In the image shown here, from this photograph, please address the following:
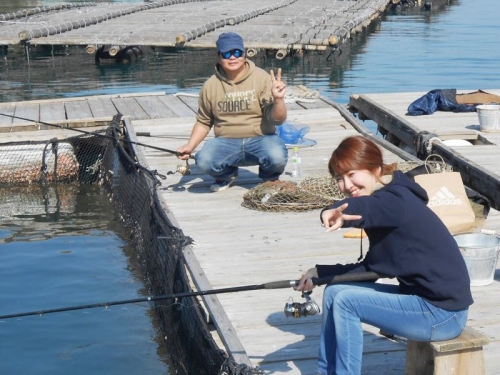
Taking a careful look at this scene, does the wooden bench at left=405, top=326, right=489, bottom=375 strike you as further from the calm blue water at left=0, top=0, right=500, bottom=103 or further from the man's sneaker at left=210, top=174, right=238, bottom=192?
the calm blue water at left=0, top=0, right=500, bottom=103

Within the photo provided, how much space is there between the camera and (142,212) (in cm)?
800

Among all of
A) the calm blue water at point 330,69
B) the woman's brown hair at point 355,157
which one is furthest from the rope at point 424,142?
the calm blue water at point 330,69

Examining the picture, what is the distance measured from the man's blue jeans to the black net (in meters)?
0.48

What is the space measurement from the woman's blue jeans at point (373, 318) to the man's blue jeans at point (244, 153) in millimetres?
3681

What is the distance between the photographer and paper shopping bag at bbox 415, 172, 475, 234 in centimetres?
579

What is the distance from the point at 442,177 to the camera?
596cm

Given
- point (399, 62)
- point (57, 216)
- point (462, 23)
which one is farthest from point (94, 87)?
point (462, 23)

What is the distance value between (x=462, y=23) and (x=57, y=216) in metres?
27.2

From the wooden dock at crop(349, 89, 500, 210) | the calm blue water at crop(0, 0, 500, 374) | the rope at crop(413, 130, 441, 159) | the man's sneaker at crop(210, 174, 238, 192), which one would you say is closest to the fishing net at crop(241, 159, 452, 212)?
the man's sneaker at crop(210, 174, 238, 192)

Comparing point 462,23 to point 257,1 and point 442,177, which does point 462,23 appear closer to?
point 257,1

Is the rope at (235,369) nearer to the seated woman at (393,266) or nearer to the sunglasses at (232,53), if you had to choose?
the seated woman at (393,266)

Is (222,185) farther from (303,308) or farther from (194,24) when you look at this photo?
(194,24)

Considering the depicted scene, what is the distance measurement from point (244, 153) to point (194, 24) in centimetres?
1892

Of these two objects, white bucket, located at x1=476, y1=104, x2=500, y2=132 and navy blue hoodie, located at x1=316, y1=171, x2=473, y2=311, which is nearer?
navy blue hoodie, located at x1=316, y1=171, x2=473, y2=311
